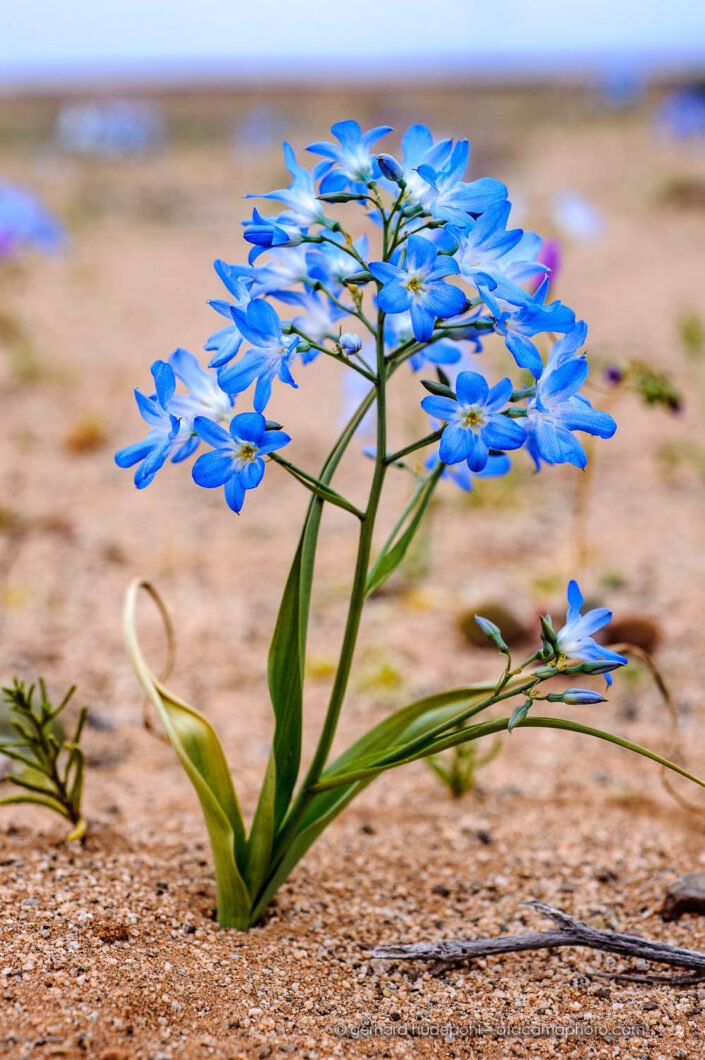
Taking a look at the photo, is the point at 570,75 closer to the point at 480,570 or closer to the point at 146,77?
the point at 146,77

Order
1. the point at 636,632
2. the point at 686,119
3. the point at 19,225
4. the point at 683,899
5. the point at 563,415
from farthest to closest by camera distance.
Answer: the point at 686,119 < the point at 19,225 < the point at 636,632 < the point at 683,899 < the point at 563,415

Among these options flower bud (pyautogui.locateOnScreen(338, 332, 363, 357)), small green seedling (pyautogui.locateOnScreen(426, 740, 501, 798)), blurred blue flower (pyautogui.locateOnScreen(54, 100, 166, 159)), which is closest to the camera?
flower bud (pyautogui.locateOnScreen(338, 332, 363, 357))

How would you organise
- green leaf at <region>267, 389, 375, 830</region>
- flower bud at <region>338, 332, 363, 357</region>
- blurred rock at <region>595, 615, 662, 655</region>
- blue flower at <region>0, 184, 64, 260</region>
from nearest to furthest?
flower bud at <region>338, 332, 363, 357</region>
green leaf at <region>267, 389, 375, 830</region>
blurred rock at <region>595, 615, 662, 655</region>
blue flower at <region>0, 184, 64, 260</region>

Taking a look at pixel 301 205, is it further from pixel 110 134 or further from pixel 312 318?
pixel 110 134

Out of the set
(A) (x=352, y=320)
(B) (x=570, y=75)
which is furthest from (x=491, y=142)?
(B) (x=570, y=75)

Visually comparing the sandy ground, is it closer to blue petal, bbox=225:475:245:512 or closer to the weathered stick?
the weathered stick

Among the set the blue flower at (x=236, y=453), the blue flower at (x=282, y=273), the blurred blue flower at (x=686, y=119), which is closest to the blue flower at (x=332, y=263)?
the blue flower at (x=282, y=273)

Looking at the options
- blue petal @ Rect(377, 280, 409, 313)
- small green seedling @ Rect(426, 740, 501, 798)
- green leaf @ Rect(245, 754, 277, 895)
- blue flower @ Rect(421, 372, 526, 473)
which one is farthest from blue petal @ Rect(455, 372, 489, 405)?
small green seedling @ Rect(426, 740, 501, 798)

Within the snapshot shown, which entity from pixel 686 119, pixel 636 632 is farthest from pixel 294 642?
pixel 686 119
